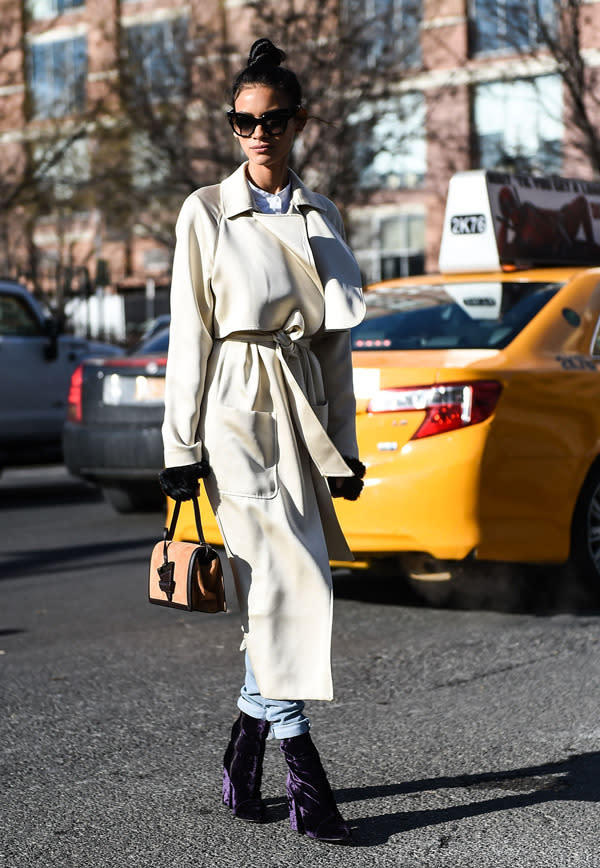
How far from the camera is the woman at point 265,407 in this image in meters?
3.56

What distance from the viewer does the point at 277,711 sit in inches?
142

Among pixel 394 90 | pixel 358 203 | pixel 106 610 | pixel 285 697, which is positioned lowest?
pixel 106 610

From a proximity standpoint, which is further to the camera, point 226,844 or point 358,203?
point 358,203

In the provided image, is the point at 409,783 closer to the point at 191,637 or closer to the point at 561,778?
the point at 561,778

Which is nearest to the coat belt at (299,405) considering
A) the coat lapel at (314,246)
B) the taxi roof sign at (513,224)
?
the coat lapel at (314,246)

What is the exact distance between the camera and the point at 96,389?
981 centimetres

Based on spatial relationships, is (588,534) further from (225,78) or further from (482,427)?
(225,78)

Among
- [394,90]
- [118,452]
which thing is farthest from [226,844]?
[394,90]

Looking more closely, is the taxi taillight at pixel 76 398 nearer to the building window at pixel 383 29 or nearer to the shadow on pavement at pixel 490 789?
the shadow on pavement at pixel 490 789

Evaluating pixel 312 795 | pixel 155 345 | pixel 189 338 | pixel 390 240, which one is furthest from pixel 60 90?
pixel 312 795

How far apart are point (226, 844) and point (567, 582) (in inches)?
137

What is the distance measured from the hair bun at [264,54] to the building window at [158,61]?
61.8 feet

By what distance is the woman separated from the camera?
356cm

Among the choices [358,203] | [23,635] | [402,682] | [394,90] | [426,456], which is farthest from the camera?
[358,203]
